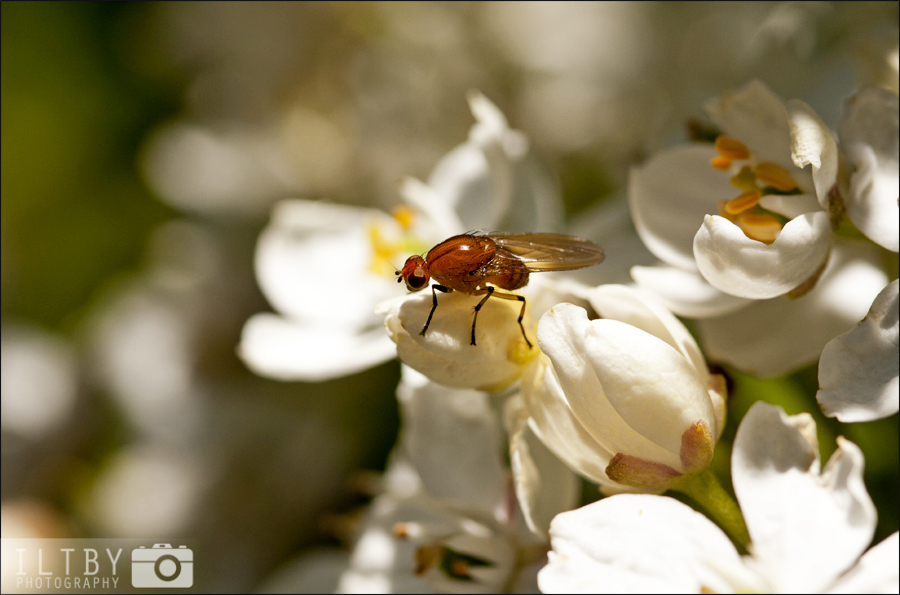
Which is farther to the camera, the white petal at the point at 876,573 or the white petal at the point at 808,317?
the white petal at the point at 808,317

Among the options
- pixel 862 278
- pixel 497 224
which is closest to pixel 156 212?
pixel 497 224

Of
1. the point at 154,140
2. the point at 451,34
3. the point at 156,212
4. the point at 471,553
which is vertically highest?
the point at 451,34

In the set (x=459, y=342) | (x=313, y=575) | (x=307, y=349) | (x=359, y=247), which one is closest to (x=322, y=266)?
(x=359, y=247)

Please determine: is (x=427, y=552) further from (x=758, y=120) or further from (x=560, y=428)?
(x=758, y=120)

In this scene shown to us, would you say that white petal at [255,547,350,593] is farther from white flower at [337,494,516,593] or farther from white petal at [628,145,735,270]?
white petal at [628,145,735,270]

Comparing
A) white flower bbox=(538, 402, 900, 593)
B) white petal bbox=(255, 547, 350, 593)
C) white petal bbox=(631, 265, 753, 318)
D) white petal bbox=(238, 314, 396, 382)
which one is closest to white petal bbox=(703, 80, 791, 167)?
white petal bbox=(631, 265, 753, 318)

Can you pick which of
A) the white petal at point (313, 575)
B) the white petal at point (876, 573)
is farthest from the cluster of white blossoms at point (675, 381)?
the white petal at point (313, 575)

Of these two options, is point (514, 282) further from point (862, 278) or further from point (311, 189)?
point (311, 189)

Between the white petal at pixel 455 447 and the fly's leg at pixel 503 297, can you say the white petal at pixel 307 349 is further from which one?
the fly's leg at pixel 503 297
